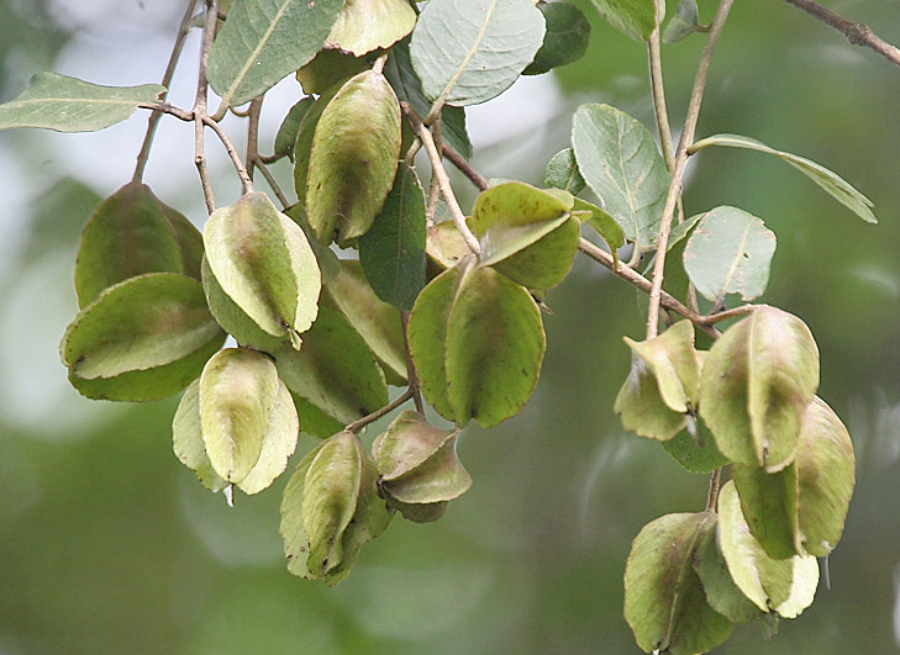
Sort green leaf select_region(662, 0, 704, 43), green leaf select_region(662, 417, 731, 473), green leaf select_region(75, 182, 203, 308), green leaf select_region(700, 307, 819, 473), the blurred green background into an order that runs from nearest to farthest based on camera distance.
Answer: green leaf select_region(700, 307, 819, 473) < green leaf select_region(662, 417, 731, 473) < green leaf select_region(75, 182, 203, 308) < green leaf select_region(662, 0, 704, 43) < the blurred green background

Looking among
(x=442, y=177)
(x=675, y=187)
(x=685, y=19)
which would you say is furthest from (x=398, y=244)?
(x=685, y=19)

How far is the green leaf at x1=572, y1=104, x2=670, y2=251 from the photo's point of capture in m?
0.54

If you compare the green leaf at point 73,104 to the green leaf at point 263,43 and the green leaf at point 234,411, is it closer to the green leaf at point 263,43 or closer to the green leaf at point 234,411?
the green leaf at point 263,43

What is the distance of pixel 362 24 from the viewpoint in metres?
0.47

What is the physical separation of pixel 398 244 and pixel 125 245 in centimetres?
19

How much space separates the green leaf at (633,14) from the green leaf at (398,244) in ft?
0.57

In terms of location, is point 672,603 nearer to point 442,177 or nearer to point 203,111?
point 442,177

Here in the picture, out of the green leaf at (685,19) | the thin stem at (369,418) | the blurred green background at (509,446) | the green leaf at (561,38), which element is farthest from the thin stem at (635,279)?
the blurred green background at (509,446)

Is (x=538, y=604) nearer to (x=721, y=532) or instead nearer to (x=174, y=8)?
(x=174, y=8)

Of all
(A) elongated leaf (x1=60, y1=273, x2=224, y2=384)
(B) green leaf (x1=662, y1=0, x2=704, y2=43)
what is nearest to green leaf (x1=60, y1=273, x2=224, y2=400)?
(A) elongated leaf (x1=60, y1=273, x2=224, y2=384)

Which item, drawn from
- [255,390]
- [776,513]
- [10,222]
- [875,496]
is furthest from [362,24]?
[10,222]

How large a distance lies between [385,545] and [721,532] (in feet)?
5.13

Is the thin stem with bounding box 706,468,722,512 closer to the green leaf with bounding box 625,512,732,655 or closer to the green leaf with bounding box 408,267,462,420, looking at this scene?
the green leaf with bounding box 625,512,732,655

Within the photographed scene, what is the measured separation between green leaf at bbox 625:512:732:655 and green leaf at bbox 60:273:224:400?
0.23 m
